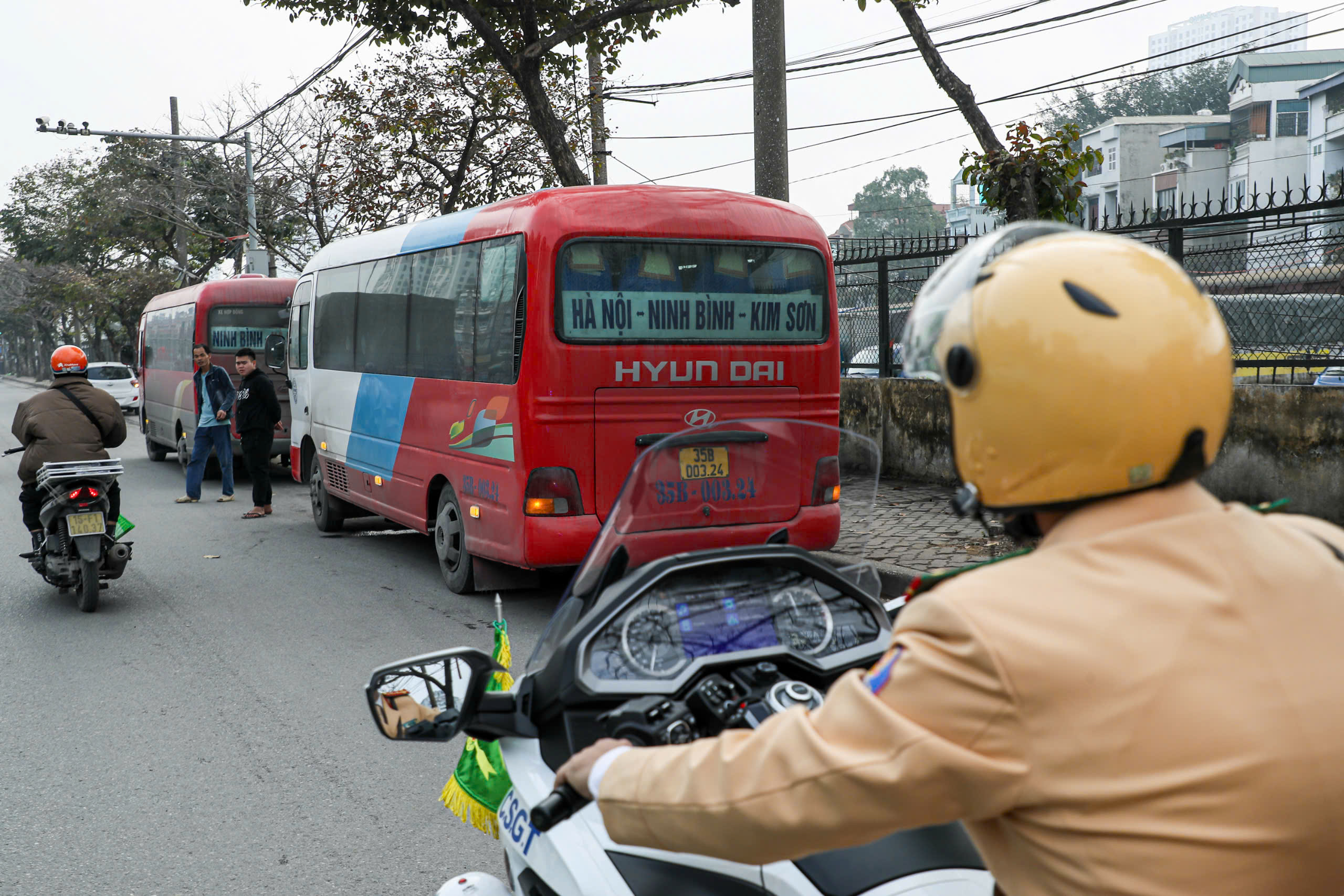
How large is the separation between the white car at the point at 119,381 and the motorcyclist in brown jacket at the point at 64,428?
1029 inches

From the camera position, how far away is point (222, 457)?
42.1 ft

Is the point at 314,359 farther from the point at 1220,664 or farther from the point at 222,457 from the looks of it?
the point at 1220,664

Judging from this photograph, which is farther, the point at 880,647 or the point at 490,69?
the point at 490,69

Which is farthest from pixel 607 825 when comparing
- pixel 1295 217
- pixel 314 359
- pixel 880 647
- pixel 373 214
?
pixel 373 214

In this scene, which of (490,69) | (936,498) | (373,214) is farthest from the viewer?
(373,214)

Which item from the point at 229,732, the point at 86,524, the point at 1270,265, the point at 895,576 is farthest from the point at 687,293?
the point at 1270,265

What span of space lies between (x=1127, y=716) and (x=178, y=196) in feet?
110

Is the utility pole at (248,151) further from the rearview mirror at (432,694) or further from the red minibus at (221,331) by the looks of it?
the rearview mirror at (432,694)

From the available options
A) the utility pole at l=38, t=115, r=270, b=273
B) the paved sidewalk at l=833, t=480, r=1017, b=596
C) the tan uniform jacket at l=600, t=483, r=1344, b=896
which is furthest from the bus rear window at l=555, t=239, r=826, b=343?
the utility pole at l=38, t=115, r=270, b=273

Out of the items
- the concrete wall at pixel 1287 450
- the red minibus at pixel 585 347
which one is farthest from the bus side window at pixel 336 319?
the concrete wall at pixel 1287 450

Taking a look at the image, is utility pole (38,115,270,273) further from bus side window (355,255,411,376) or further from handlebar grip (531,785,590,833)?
handlebar grip (531,785,590,833)

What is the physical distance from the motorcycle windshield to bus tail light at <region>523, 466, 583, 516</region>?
4.47 meters

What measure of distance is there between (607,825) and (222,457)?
12416mm

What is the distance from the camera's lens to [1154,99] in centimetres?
8594
